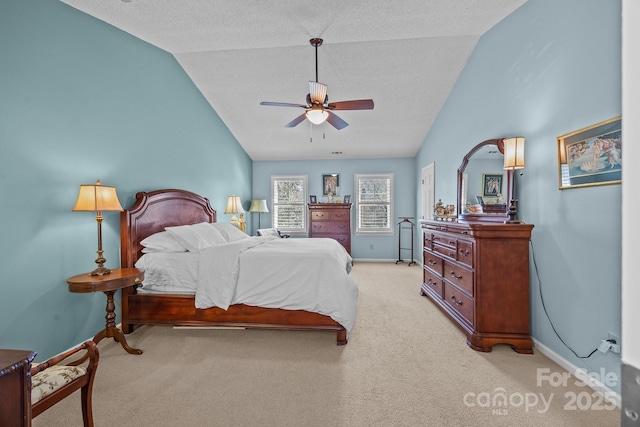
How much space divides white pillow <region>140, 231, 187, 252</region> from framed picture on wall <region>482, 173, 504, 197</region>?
347 centimetres

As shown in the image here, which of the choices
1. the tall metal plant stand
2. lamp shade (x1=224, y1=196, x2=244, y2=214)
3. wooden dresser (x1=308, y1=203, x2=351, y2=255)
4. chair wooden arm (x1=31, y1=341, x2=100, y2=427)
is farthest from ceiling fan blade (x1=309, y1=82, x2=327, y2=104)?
the tall metal plant stand

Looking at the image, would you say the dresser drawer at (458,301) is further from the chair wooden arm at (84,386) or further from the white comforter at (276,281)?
the chair wooden arm at (84,386)

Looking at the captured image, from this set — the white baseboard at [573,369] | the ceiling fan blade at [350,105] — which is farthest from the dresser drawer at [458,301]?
the ceiling fan blade at [350,105]

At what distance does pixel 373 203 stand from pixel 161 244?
4.94 m

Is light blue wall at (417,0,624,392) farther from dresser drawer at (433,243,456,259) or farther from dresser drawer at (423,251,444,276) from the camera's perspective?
dresser drawer at (423,251,444,276)

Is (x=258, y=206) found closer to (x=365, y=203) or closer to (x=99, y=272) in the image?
(x=365, y=203)

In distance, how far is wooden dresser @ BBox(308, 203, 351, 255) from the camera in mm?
6648

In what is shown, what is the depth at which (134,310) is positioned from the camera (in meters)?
3.12

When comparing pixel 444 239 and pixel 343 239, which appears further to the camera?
pixel 343 239

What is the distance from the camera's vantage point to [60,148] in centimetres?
258

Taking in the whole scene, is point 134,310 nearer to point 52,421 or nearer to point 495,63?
point 52,421

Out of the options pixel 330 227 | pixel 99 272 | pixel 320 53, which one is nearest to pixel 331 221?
pixel 330 227

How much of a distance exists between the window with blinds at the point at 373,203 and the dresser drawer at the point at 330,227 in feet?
2.13

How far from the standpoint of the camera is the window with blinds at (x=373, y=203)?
23.4ft
